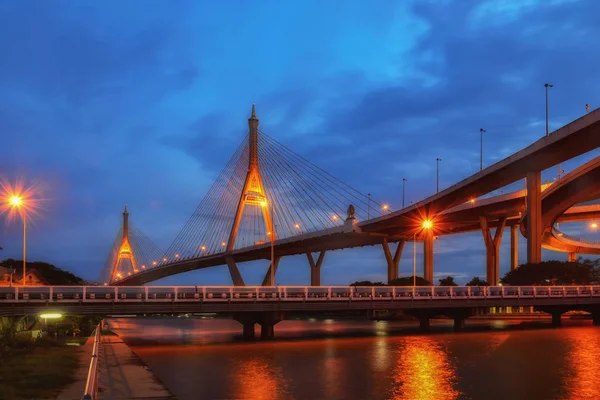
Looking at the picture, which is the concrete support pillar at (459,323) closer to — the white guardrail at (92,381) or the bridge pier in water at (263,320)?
the bridge pier in water at (263,320)

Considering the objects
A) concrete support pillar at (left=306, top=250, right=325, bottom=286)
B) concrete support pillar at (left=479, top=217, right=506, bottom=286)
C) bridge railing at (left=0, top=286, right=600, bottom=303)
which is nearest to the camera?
bridge railing at (left=0, top=286, right=600, bottom=303)

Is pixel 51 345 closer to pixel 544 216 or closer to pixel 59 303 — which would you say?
pixel 59 303

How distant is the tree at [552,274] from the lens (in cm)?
8650

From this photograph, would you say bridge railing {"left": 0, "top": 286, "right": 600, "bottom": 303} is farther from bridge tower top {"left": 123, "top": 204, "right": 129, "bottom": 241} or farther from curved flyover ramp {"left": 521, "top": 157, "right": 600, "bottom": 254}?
bridge tower top {"left": 123, "top": 204, "right": 129, "bottom": 241}

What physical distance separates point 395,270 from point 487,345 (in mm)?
91963

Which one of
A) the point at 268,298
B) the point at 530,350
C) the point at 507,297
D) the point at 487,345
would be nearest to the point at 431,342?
the point at 487,345

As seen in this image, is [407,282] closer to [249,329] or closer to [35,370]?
[249,329]

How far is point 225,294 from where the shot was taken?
48.0 m

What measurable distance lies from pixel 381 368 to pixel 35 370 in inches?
613

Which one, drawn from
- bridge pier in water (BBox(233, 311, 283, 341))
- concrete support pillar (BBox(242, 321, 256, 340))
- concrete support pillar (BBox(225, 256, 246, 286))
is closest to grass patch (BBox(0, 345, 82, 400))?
bridge pier in water (BBox(233, 311, 283, 341))

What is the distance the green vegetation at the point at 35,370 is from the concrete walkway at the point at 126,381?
136cm

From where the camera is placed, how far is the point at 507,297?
59406 mm

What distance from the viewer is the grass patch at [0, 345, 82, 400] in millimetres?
19656

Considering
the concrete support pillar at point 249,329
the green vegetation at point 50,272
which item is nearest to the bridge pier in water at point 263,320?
the concrete support pillar at point 249,329
